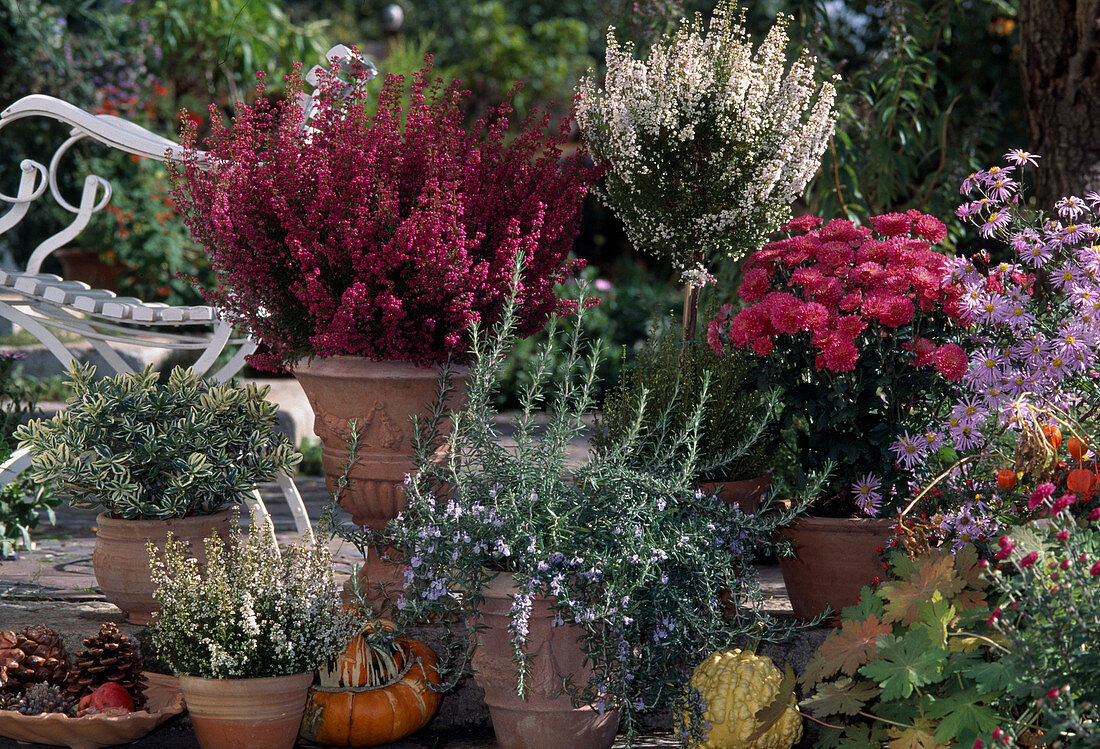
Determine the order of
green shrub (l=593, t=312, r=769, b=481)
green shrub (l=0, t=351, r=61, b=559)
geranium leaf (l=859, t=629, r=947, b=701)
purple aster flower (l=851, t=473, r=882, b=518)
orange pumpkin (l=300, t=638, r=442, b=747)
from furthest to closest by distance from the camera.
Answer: green shrub (l=0, t=351, r=61, b=559), green shrub (l=593, t=312, r=769, b=481), purple aster flower (l=851, t=473, r=882, b=518), orange pumpkin (l=300, t=638, r=442, b=747), geranium leaf (l=859, t=629, r=947, b=701)

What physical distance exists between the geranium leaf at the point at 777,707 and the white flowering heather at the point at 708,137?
3.95 ft

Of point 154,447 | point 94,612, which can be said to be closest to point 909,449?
point 154,447

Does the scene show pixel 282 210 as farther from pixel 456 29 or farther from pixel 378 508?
pixel 456 29

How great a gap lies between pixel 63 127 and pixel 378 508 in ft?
18.2

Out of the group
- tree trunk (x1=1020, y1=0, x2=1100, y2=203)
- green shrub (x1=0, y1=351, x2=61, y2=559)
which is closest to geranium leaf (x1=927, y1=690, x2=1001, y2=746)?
tree trunk (x1=1020, y1=0, x2=1100, y2=203)

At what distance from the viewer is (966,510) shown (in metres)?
2.43

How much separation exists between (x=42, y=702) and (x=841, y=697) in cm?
173

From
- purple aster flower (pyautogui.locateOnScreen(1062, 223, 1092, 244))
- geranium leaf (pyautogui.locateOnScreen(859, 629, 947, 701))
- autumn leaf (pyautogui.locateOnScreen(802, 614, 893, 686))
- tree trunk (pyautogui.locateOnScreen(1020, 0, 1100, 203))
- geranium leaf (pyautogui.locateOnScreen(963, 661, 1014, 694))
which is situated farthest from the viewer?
tree trunk (pyautogui.locateOnScreen(1020, 0, 1100, 203))

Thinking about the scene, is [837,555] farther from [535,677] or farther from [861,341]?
[535,677]

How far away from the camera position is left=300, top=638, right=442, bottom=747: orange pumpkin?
2523mm

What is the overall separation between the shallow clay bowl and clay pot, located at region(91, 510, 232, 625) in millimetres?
314

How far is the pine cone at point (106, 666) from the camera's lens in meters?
2.53

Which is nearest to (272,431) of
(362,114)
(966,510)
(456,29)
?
(362,114)

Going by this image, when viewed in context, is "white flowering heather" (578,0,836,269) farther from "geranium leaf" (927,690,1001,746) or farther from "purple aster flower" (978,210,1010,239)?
"geranium leaf" (927,690,1001,746)
